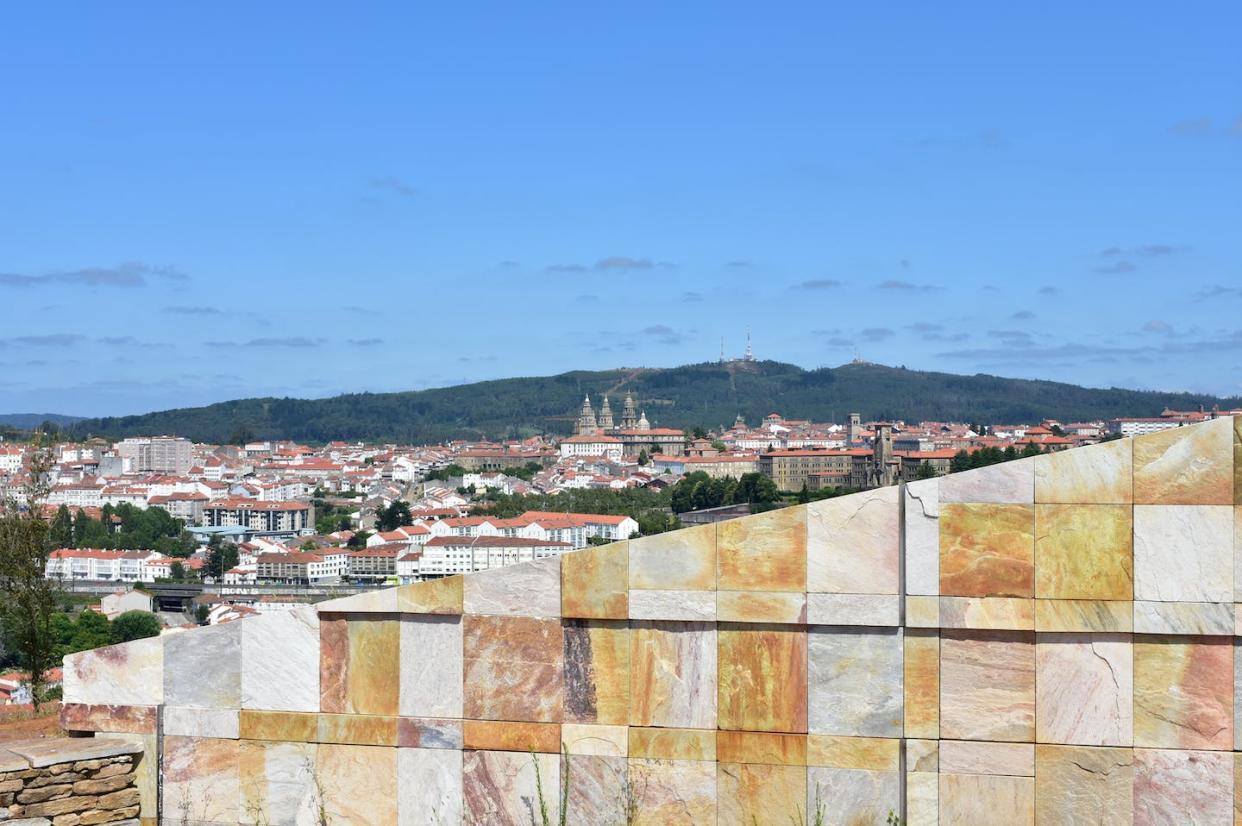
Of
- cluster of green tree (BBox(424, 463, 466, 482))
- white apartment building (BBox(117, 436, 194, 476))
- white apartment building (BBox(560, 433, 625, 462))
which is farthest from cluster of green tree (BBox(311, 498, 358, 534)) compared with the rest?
white apartment building (BBox(560, 433, 625, 462))

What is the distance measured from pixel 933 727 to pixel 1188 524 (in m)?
1.13

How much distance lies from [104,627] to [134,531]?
146 feet

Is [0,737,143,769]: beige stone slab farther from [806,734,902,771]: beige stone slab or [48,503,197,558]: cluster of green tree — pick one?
[48,503,197,558]: cluster of green tree

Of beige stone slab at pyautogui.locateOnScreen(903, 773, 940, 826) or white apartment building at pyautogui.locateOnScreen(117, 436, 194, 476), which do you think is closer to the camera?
beige stone slab at pyautogui.locateOnScreen(903, 773, 940, 826)

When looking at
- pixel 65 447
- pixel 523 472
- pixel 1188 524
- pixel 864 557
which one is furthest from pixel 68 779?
pixel 65 447

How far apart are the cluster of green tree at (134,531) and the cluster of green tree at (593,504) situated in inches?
719

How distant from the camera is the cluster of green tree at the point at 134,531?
79.0 metres

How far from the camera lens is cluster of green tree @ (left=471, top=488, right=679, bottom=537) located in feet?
236

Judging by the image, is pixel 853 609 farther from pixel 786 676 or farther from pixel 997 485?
Answer: pixel 997 485

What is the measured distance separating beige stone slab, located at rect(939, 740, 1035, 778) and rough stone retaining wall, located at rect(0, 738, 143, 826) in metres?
3.11

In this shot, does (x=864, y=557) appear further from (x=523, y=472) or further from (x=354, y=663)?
(x=523, y=472)

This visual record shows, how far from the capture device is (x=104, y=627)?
44.7 metres

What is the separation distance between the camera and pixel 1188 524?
484 cm

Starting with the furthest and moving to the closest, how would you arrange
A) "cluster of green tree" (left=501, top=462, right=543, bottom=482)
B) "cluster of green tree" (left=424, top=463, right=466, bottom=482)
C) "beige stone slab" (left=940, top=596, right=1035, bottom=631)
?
"cluster of green tree" (left=424, top=463, right=466, bottom=482), "cluster of green tree" (left=501, top=462, right=543, bottom=482), "beige stone slab" (left=940, top=596, right=1035, bottom=631)
